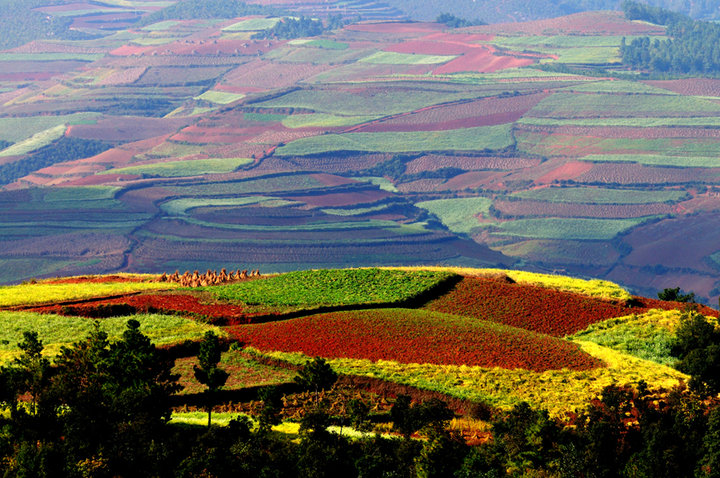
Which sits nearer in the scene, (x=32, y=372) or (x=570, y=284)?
(x=32, y=372)

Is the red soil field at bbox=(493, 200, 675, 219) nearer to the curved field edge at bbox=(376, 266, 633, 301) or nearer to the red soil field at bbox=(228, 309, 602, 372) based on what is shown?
the curved field edge at bbox=(376, 266, 633, 301)

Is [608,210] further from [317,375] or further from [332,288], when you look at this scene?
[317,375]

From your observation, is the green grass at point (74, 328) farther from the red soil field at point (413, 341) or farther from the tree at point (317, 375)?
the tree at point (317, 375)

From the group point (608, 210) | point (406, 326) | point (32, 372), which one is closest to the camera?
point (32, 372)

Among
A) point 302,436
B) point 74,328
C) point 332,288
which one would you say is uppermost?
point 302,436

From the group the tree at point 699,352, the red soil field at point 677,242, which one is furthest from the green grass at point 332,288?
the red soil field at point 677,242

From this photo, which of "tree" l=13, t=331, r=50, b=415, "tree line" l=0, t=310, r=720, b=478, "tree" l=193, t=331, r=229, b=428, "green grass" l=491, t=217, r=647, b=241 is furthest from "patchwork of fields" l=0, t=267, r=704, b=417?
"green grass" l=491, t=217, r=647, b=241

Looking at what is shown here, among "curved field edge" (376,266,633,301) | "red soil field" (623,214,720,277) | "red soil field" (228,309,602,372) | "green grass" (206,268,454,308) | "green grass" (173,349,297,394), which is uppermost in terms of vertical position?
"green grass" (173,349,297,394)

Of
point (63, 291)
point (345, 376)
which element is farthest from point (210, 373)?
point (63, 291)
